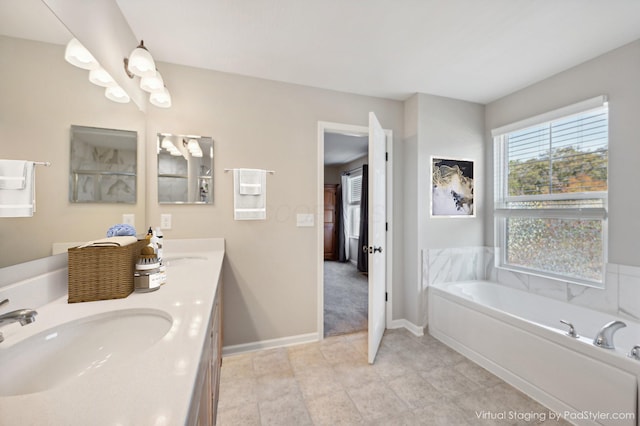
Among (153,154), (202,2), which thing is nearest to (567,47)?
(202,2)

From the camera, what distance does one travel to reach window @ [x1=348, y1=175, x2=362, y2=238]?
5.90 meters

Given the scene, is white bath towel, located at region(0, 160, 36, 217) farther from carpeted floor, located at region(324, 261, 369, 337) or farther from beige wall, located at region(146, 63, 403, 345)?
carpeted floor, located at region(324, 261, 369, 337)

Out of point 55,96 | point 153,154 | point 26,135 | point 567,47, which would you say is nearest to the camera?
point 26,135

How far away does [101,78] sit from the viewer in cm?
128

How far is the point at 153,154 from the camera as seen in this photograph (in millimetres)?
2033

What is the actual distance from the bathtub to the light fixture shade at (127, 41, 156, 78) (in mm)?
2861

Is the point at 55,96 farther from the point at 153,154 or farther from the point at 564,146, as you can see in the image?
the point at 564,146

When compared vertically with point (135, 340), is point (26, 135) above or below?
above

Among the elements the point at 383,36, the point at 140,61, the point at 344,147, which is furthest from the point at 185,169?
the point at 344,147

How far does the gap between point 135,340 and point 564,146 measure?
3.28 metres

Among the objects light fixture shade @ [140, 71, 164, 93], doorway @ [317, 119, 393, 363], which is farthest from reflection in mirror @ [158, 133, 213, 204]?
doorway @ [317, 119, 393, 363]

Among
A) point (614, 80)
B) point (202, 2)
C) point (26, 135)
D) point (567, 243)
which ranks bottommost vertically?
point (567, 243)

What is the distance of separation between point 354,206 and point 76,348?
551cm

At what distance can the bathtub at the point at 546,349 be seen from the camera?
1.38 metres
